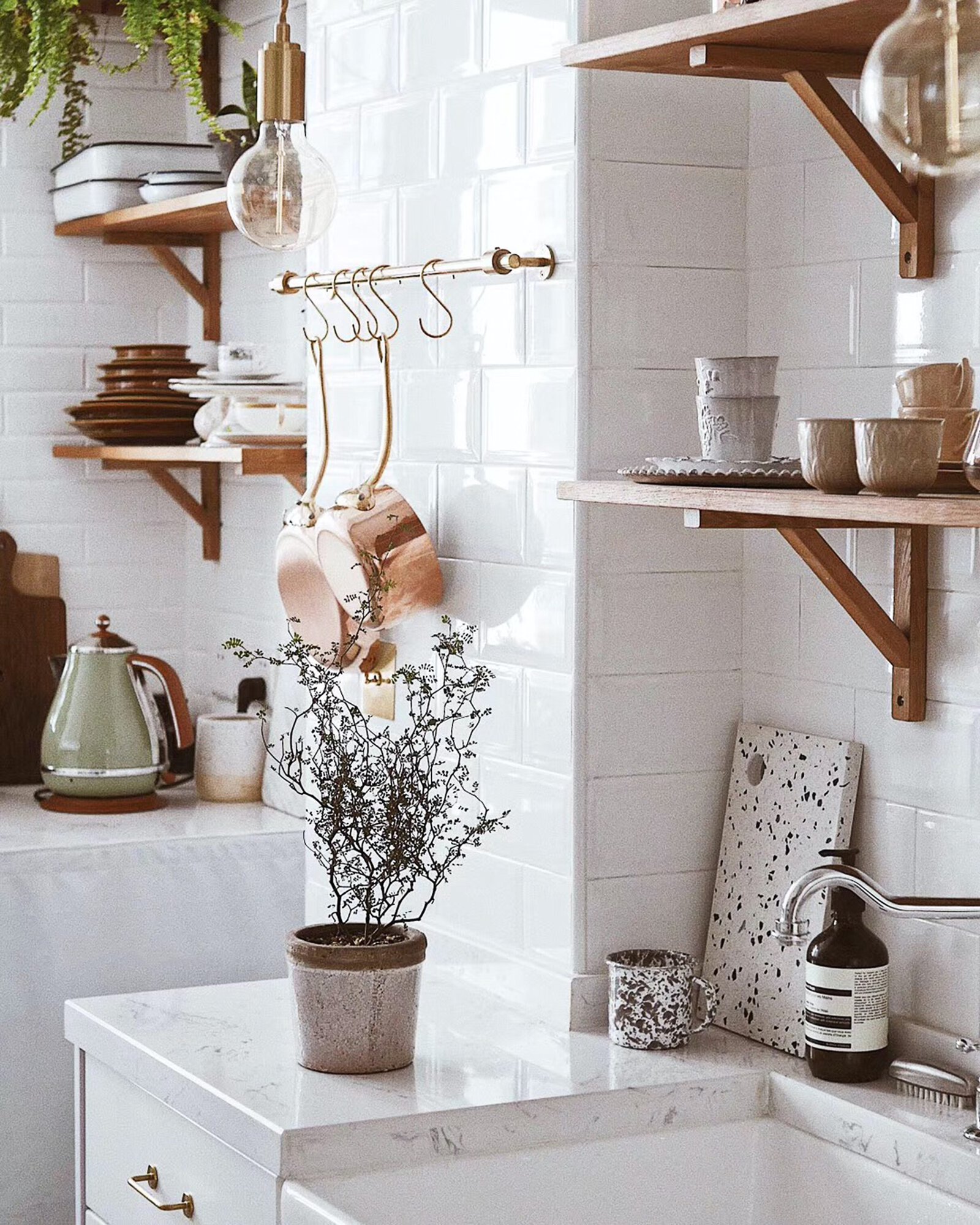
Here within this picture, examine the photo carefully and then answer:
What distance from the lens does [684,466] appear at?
1.58m

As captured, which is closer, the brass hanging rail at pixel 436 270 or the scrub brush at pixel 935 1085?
the scrub brush at pixel 935 1085

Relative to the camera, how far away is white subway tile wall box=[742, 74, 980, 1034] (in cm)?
167

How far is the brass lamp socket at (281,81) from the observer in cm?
180

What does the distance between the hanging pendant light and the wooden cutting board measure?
160 centimetres

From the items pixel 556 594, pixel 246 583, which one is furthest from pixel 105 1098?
pixel 246 583

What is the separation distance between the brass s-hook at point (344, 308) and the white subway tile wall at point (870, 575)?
18.2 inches

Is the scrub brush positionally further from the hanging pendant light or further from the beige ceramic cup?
the hanging pendant light

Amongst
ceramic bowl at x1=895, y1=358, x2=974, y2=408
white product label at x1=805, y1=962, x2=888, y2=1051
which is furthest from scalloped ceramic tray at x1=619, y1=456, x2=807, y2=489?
white product label at x1=805, y1=962, x2=888, y2=1051

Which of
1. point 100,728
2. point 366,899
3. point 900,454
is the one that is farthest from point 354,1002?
point 100,728

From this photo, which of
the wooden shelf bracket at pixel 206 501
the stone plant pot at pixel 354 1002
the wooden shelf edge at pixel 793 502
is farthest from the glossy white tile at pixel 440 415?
the wooden shelf bracket at pixel 206 501

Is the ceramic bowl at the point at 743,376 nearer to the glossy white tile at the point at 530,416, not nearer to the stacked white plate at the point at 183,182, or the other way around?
the glossy white tile at the point at 530,416

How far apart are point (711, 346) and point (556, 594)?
0.30 m

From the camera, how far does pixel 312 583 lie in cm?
217

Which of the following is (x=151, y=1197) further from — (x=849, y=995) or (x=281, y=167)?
(x=281, y=167)
